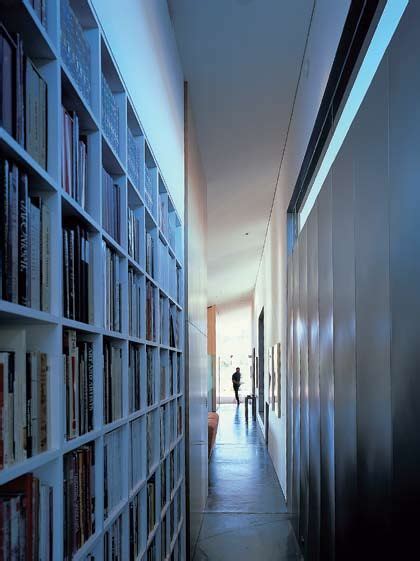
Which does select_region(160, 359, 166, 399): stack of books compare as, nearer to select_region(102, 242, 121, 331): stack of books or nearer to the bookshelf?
the bookshelf

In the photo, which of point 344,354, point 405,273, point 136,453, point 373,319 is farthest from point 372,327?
point 136,453

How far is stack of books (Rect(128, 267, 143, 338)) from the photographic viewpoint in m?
2.38

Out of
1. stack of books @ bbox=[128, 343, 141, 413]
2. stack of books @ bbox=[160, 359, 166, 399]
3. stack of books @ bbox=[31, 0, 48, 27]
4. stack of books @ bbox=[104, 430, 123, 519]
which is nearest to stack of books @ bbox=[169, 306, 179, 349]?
stack of books @ bbox=[160, 359, 166, 399]

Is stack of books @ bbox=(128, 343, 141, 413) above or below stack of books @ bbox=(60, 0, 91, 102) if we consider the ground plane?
below

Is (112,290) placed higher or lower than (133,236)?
lower

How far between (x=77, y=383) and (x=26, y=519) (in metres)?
0.44

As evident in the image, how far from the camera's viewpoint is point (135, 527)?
7.65ft

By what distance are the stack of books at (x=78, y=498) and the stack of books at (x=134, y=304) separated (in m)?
0.74

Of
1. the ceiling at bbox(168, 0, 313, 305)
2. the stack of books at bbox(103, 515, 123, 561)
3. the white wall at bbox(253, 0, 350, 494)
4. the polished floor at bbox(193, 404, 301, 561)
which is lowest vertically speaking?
the polished floor at bbox(193, 404, 301, 561)

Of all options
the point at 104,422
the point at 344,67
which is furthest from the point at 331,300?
the point at 104,422

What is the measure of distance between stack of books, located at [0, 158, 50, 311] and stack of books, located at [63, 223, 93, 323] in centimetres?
14

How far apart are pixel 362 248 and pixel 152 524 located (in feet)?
5.20

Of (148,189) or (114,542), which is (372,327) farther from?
(148,189)

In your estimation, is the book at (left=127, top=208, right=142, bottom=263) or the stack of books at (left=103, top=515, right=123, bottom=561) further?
the book at (left=127, top=208, right=142, bottom=263)
